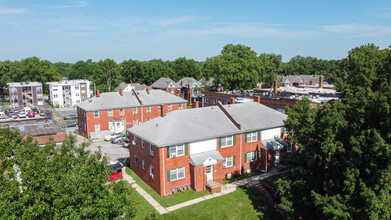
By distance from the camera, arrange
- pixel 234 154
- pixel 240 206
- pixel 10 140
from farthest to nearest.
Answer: pixel 234 154, pixel 240 206, pixel 10 140

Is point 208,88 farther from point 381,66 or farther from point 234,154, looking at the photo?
point 381,66

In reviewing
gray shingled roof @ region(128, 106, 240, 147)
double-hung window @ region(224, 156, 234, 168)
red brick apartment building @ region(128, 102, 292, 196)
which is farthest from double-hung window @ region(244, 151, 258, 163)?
gray shingled roof @ region(128, 106, 240, 147)

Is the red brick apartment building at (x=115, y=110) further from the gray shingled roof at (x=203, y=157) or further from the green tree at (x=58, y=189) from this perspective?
the green tree at (x=58, y=189)

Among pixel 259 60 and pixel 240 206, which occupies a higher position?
pixel 259 60

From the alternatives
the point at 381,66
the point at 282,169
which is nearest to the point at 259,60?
the point at 282,169

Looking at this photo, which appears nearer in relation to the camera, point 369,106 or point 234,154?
point 369,106

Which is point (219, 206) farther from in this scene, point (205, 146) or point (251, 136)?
point (251, 136)

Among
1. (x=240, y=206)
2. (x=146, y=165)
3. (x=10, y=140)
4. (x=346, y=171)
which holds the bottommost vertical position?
(x=240, y=206)

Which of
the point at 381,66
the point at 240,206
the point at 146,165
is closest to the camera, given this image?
the point at 381,66
